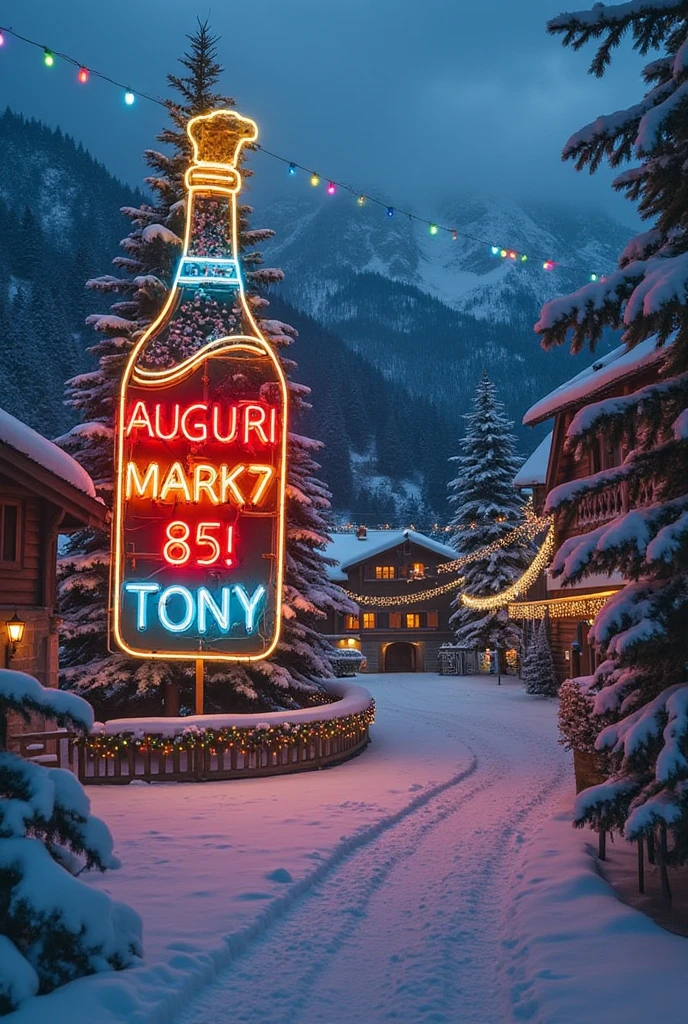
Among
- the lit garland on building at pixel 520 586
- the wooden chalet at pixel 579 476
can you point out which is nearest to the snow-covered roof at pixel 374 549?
the lit garland on building at pixel 520 586

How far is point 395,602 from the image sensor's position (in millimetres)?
60969

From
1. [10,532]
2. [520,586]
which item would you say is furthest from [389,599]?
[10,532]

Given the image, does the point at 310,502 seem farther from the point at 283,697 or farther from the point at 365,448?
the point at 365,448

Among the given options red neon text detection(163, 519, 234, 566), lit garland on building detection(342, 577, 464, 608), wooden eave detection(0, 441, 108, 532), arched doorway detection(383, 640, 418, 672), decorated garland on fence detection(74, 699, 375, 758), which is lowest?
arched doorway detection(383, 640, 418, 672)

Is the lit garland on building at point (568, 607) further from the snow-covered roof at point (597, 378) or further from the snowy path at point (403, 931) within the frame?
the snowy path at point (403, 931)

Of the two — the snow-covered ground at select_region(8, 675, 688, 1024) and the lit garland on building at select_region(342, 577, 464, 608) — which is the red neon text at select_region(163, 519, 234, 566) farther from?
the lit garland on building at select_region(342, 577, 464, 608)

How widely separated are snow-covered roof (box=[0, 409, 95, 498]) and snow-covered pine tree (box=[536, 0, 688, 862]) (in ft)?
35.6

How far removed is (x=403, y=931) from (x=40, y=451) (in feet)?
37.9

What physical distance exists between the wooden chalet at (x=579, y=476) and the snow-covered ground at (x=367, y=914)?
323 inches

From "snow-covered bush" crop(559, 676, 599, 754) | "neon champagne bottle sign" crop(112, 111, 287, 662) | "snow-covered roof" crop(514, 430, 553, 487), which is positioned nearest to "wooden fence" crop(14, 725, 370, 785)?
"neon champagne bottle sign" crop(112, 111, 287, 662)

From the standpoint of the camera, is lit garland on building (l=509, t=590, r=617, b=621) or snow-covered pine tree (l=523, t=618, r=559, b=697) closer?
lit garland on building (l=509, t=590, r=617, b=621)

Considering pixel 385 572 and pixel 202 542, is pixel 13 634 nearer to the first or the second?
pixel 202 542

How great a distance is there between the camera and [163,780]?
624 inches

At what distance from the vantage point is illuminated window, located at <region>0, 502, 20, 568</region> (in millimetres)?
17016
